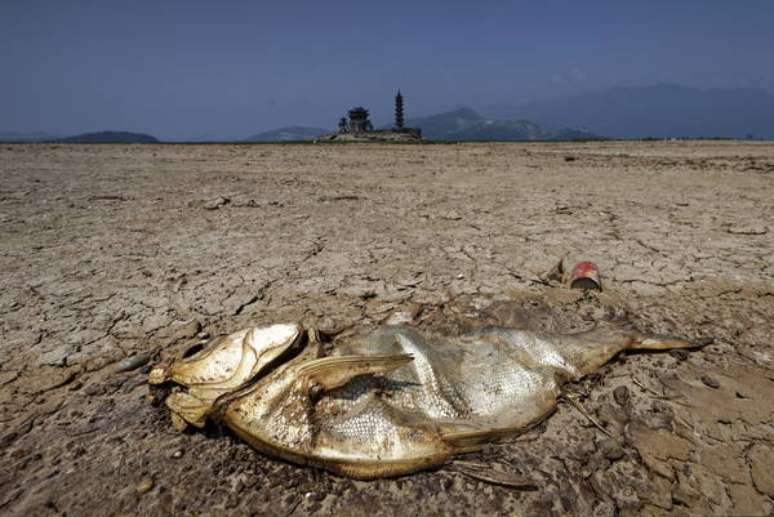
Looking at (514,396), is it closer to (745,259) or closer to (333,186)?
(745,259)

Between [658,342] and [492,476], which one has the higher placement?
[658,342]

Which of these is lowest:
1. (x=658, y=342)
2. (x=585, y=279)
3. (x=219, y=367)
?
(x=658, y=342)

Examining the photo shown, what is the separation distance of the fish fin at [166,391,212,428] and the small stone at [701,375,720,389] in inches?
83.3

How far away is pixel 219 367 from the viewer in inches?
55.9

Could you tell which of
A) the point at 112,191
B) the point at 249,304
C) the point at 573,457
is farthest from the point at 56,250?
the point at 573,457

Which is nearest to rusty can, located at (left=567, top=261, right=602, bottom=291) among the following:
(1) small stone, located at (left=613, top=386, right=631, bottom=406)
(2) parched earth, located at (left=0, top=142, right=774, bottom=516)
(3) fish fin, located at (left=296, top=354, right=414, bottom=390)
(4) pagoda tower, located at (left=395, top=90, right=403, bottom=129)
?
(2) parched earth, located at (left=0, top=142, right=774, bottom=516)

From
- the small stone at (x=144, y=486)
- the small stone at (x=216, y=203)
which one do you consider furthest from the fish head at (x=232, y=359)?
the small stone at (x=216, y=203)

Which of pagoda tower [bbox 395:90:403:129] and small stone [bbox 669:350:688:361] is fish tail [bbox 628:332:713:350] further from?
pagoda tower [bbox 395:90:403:129]

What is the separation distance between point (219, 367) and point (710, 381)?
2.13 meters

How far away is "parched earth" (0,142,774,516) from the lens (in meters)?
1.29

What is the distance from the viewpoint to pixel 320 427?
132cm

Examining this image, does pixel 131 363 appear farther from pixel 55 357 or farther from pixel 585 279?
pixel 585 279

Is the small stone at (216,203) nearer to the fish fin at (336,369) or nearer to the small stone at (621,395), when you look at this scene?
the fish fin at (336,369)

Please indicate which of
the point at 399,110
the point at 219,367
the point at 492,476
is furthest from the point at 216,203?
the point at 399,110
